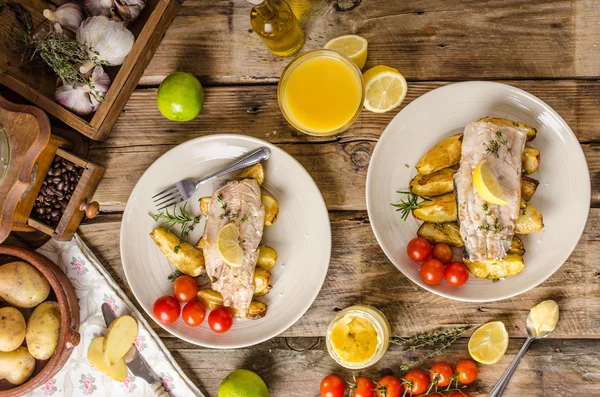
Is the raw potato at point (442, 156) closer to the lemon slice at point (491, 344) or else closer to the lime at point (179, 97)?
the lemon slice at point (491, 344)

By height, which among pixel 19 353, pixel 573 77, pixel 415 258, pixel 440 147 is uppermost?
pixel 573 77

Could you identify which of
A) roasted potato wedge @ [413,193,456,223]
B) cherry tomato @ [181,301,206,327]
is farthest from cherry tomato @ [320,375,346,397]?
roasted potato wedge @ [413,193,456,223]

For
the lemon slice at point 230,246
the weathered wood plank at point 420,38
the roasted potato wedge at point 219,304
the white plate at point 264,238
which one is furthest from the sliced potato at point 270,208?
the weathered wood plank at point 420,38

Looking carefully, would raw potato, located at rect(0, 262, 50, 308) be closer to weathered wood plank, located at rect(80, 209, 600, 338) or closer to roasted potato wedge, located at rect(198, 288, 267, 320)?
roasted potato wedge, located at rect(198, 288, 267, 320)

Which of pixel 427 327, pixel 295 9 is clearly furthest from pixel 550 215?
pixel 295 9

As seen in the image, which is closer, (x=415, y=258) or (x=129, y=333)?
(x=415, y=258)

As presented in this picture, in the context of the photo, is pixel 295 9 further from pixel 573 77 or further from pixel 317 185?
pixel 573 77

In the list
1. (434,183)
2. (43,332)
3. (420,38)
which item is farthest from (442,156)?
(43,332)
